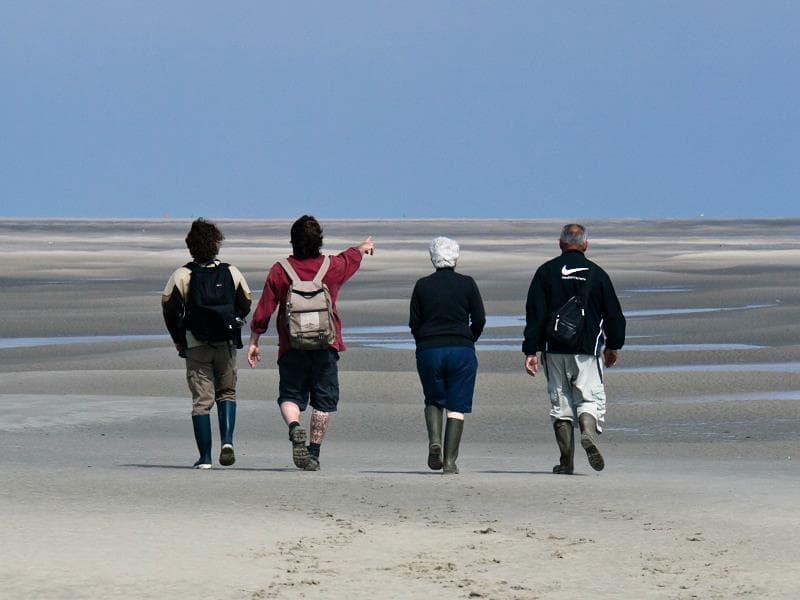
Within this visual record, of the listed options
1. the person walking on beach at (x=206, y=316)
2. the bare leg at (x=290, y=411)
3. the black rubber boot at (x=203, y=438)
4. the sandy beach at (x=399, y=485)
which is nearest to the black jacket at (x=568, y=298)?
the sandy beach at (x=399, y=485)

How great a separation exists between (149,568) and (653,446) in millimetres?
6512

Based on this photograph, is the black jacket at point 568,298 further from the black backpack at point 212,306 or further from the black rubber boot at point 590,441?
the black backpack at point 212,306

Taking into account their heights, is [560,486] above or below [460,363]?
below

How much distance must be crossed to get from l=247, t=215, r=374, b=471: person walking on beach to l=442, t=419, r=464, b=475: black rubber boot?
0.76 meters

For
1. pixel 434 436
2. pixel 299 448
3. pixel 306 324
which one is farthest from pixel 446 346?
pixel 299 448

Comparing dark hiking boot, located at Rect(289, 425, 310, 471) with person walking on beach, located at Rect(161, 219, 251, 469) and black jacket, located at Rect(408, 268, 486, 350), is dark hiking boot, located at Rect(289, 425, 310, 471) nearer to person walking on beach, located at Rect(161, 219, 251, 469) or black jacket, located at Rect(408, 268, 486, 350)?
person walking on beach, located at Rect(161, 219, 251, 469)

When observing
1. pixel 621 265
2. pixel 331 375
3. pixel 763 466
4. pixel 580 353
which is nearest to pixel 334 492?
pixel 331 375

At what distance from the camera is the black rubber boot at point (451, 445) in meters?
10.5

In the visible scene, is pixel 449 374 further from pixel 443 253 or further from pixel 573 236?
pixel 573 236

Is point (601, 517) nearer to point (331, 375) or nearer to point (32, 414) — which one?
point (331, 375)

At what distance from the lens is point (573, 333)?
10.5m

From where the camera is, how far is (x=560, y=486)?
9867mm

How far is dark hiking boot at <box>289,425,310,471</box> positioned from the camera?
10562 millimetres

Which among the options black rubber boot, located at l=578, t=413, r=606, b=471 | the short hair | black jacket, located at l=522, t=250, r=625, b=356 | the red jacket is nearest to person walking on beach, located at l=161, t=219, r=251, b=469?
the red jacket
